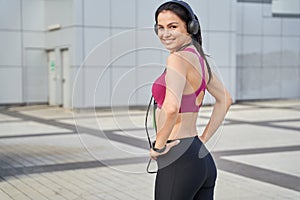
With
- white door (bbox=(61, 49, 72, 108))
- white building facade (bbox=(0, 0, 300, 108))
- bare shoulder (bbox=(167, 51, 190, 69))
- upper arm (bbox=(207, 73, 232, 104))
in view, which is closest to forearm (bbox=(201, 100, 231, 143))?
upper arm (bbox=(207, 73, 232, 104))

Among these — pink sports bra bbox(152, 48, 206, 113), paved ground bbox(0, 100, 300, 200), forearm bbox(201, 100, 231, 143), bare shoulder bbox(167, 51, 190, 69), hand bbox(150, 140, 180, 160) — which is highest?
bare shoulder bbox(167, 51, 190, 69)

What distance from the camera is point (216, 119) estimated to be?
2.83 metres

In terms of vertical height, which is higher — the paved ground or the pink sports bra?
the pink sports bra

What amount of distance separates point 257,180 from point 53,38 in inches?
598

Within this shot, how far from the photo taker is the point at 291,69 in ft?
79.3

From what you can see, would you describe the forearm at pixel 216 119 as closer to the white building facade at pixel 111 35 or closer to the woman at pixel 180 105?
the woman at pixel 180 105

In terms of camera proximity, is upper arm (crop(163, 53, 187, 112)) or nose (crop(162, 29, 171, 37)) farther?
nose (crop(162, 29, 171, 37))

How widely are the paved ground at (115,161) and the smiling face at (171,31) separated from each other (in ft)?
1.74

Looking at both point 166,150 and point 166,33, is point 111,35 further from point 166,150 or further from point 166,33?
point 166,150

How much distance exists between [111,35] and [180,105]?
15514 millimetres

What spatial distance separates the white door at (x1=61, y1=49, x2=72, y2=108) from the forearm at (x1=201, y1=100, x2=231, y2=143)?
16734mm

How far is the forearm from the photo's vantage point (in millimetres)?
2809

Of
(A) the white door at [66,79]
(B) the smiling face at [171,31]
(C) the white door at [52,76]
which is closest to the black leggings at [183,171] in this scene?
(B) the smiling face at [171,31]

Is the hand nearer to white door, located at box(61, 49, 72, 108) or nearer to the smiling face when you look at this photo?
the smiling face
